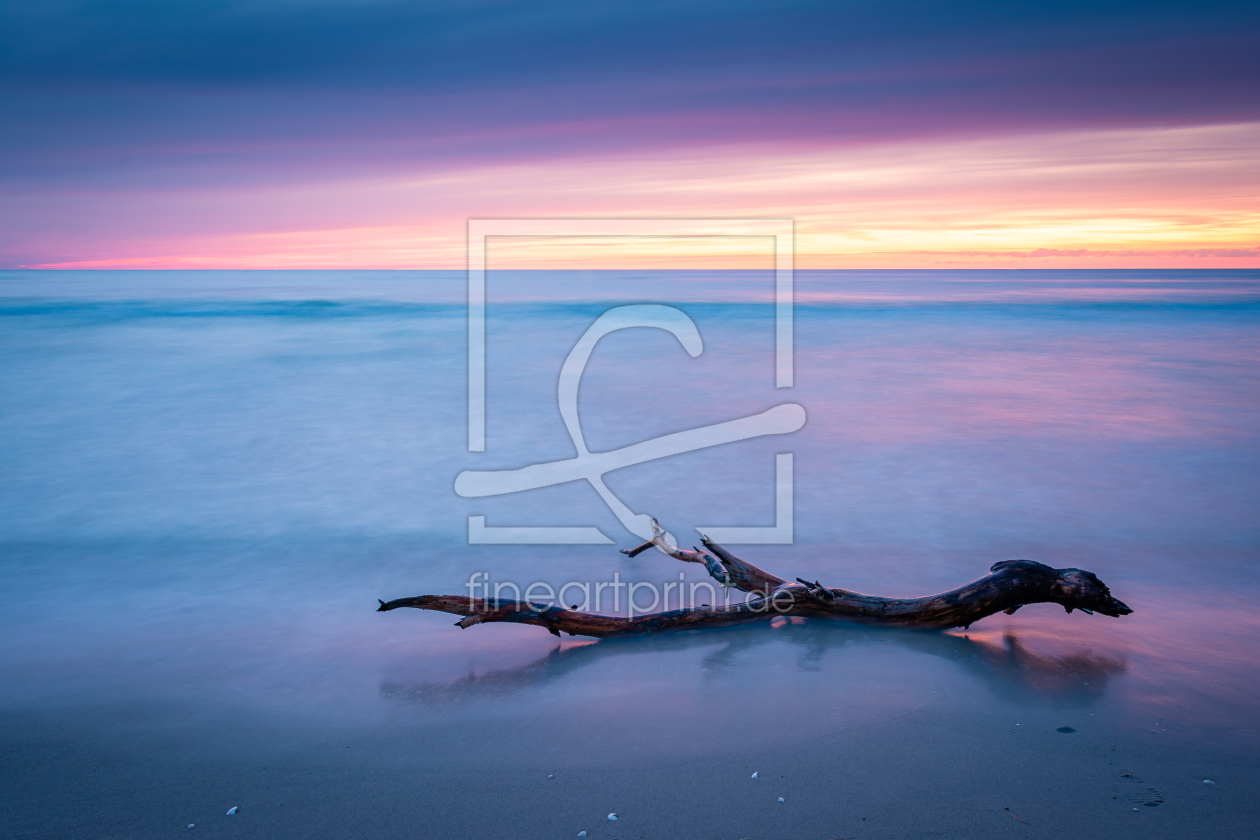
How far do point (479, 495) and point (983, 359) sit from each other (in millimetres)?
15753

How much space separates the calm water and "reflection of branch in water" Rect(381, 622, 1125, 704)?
0.02m

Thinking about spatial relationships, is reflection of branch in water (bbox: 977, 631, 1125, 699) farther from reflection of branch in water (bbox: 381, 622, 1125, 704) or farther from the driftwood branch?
the driftwood branch

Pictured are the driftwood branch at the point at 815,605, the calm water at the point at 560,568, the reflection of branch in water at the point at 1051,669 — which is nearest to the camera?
the calm water at the point at 560,568

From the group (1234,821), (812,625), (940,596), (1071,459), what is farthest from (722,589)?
(1071,459)

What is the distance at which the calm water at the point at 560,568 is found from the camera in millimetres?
3557

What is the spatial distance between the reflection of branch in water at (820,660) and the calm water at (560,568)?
0.02m

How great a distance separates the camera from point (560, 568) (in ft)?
19.7

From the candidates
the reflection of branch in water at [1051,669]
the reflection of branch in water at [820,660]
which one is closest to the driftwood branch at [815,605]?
the reflection of branch in water at [820,660]

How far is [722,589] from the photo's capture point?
5.32 metres

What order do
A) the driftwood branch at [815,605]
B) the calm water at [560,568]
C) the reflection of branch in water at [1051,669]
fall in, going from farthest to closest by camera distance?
the driftwood branch at [815,605] → the reflection of branch in water at [1051,669] → the calm water at [560,568]

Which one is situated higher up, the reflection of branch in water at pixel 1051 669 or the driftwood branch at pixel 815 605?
the driftwood branch at pixel 815 605

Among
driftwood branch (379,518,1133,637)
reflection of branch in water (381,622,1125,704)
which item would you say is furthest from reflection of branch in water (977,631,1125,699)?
driftwood branch (379,518,1133,637)

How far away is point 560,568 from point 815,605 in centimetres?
207

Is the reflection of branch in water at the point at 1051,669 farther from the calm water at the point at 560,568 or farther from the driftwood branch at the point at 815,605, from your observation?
the driftwood branch at the point at 815,605
